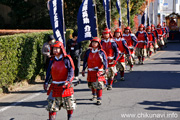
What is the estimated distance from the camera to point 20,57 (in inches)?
390

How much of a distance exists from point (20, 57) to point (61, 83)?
14.0 ft

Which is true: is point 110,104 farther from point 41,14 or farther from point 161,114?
point 41,14

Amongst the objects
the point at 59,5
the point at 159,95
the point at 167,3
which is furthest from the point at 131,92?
the point at 167,3

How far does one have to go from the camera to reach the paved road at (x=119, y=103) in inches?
267

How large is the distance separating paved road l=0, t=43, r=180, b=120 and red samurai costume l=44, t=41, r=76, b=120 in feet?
2.46

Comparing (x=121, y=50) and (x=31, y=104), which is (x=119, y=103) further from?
(x=121, y=50)

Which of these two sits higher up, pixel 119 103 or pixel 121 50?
pixel 121 50

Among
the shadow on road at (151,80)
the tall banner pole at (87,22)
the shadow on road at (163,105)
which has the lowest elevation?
the shadow on road at (163,105)

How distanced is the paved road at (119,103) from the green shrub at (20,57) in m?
0.56

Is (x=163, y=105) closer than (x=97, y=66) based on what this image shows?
Yes

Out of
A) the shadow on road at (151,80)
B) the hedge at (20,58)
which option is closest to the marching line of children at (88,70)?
the shadow on road at (151,80)

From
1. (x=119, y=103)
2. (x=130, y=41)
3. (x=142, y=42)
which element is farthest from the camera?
(x=142, y=42)

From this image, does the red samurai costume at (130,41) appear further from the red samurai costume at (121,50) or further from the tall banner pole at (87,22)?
the tall banner pole at (87,22)

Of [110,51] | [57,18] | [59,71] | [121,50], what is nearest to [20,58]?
[57,18]
